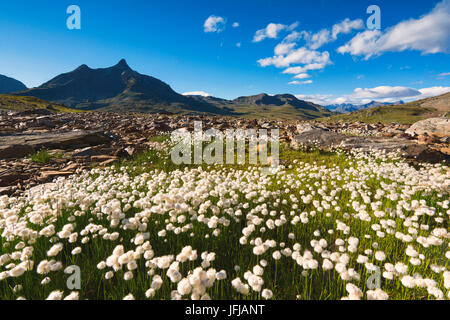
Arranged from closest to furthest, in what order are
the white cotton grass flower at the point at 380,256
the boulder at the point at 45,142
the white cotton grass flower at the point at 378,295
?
the white cotton grass flower at the point at 378,295 → the white cotton grass flower at the point at 380,256 → the boulder at the point at 45,142

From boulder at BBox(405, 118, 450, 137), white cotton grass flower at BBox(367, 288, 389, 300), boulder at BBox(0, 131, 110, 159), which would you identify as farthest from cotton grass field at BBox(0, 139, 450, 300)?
boulder at BBox(405, 118, 450, 137)

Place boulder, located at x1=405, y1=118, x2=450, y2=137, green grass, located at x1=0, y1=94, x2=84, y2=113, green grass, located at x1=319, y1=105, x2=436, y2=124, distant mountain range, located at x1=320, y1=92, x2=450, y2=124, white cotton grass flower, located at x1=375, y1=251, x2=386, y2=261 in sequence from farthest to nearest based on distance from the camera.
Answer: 1. distant mountain range, located at x1=320, y1=92, x2=450, y2=124
2. green grass, located at x1=319, y1=105, x2=436, y2=124
3. green grass, located at x1=0, y1=94, x2=84, y2=113
4. boulder, located at x1=405, y1=118, x2=450, y2=137
5. white cotton grass flower, located at x1=375, y1=251, x2=386, y2=261

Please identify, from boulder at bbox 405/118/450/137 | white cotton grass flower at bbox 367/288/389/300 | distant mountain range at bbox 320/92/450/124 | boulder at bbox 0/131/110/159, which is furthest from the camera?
distant mountain range at bbox 320/92/450/124

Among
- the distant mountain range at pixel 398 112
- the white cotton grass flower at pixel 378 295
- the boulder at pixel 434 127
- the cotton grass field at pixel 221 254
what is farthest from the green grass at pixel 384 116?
the white cotton grass flower at pixel 378 295

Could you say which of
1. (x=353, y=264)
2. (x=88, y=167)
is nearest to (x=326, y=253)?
(x=353, y=264)

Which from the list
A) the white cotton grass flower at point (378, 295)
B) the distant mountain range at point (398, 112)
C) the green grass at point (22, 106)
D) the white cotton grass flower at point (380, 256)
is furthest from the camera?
the distant mountain range at point (398, 112)

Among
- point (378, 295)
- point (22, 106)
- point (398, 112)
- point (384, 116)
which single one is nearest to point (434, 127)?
point (378, 295)

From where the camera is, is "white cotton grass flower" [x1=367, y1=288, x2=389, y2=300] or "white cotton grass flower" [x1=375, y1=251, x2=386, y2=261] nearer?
"white cotton grass flower" [x1=367, y1=288, x2=389, y2=300]

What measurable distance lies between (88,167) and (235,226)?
286 inches

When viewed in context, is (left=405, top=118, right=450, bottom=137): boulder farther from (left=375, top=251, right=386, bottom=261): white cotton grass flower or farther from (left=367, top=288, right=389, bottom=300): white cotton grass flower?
(left=367, top=288, right=389, bottom=300): white cotton grass flower

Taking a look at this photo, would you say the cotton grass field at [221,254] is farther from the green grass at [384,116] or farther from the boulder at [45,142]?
the green grass at [384,116]

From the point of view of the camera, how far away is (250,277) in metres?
2.12
